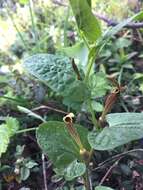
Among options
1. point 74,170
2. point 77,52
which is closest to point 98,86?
point 77,52

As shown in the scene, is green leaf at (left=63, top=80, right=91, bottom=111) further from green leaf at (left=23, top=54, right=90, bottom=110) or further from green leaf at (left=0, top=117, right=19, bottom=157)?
green leaf at (left=0, top=117, right=19, bottom=157)

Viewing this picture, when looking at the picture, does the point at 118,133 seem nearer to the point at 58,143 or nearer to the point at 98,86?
the point at 58,143

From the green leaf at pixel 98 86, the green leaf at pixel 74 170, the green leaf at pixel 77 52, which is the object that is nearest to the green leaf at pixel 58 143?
the green leaf at pixel 74 170

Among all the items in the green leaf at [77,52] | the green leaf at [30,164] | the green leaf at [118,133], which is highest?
the green leaf at [77,52]

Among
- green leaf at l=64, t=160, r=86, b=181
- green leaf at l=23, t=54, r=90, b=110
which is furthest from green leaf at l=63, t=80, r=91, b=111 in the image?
green leaf at l=64, t=160, r=86, b=181

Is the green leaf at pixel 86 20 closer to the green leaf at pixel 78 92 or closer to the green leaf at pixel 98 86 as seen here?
the green leaf at pixel 78 92
